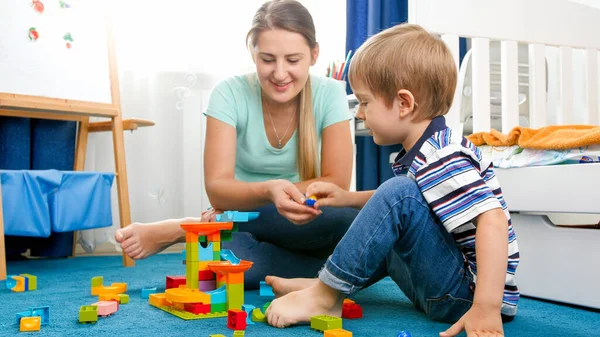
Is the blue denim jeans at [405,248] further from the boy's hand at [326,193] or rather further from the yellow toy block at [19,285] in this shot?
the yellow toy block at [19,285]

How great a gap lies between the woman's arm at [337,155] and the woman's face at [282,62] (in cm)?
14

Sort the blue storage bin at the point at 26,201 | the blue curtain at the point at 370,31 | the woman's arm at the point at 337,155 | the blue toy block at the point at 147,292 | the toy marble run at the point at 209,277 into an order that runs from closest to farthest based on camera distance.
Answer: the toy marble run at the point at 209,277, the blue toy block at the point at 147,292, the woman's arm at the point at 337,155, the blue storage bin at the point at 26,201, the blue curtain at the point at 370,31

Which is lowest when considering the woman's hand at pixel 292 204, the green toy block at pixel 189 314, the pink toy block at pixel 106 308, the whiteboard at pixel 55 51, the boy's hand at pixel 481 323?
the green toy block at pixel 189 314

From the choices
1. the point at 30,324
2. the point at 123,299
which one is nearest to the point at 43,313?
the point at 30,324

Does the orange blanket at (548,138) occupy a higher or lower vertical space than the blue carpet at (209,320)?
higher

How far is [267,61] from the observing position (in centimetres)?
128

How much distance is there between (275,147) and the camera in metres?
1.41

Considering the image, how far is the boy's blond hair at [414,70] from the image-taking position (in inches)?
38.1

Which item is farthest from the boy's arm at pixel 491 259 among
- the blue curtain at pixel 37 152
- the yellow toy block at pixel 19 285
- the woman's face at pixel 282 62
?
the blue curtain at pixel 37 152

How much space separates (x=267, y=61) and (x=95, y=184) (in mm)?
922

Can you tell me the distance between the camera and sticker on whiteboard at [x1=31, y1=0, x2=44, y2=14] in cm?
192

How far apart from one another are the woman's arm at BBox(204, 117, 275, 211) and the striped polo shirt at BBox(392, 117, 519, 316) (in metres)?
0.41

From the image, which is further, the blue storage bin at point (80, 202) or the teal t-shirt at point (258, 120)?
the blue storage bin at point (80, 202)

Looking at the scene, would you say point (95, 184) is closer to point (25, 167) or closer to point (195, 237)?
point (25, 167)
